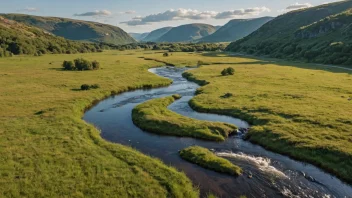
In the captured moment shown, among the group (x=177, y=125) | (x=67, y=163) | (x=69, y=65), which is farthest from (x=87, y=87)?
(x=67, y=163)

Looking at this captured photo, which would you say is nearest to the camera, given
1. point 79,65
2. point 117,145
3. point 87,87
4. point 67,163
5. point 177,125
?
point 67,163

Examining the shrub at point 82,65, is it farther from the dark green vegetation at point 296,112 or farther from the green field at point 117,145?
the dark green vegetation at point 296,112

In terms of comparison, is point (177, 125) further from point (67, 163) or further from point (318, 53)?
point (318, 53)

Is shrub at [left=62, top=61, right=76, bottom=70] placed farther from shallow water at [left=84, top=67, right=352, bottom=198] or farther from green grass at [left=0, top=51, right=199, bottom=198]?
shallow water at [left=84, top=67, right=352, bottom=198]

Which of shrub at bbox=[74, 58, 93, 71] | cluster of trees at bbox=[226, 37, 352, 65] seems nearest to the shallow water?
shrub at bbox=[74, 58, 93, 71]

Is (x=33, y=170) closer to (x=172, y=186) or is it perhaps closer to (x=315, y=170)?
(x=172, y=186)

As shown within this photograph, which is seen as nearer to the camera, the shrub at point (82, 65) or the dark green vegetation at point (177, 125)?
the dark green vegetation at point (177, 125)

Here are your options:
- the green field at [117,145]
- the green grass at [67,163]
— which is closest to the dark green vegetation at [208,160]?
the green grass at [67,163]
